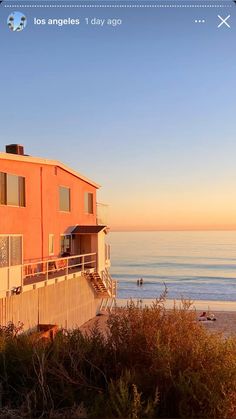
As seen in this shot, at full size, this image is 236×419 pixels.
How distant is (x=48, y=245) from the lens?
2088cm

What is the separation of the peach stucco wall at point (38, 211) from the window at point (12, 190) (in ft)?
0.61

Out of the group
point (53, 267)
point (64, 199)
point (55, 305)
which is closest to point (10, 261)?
point (55, 305)

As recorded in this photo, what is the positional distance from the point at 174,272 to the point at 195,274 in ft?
12.7

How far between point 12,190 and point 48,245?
153 inches

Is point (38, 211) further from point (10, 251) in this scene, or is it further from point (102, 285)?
point (102, 285)

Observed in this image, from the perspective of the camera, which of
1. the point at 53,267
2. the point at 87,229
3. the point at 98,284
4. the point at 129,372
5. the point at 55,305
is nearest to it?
the point at 129,372

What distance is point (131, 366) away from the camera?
548 cm

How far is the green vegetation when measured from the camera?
4602 millimetres

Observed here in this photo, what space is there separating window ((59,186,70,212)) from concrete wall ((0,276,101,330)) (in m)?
3.53

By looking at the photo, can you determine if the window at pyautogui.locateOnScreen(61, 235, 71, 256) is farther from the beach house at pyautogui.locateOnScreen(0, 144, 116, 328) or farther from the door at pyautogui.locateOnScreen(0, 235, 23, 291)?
the door at pyautogui.locateOnScreen(0, 235, 23, 291)

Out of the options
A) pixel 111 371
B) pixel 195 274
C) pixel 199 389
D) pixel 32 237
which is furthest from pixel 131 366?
pixel 195 274

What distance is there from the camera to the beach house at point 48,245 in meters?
15.0

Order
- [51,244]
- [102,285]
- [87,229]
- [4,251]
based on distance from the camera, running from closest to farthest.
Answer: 1. [4,251]
2. [51,244]
3. [102,285]
4. [87,229]

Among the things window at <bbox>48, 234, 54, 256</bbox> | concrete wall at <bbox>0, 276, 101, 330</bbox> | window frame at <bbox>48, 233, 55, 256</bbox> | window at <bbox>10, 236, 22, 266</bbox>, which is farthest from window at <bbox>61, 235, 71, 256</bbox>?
window at <bbox>10, 236, 22, 266</bbox>
